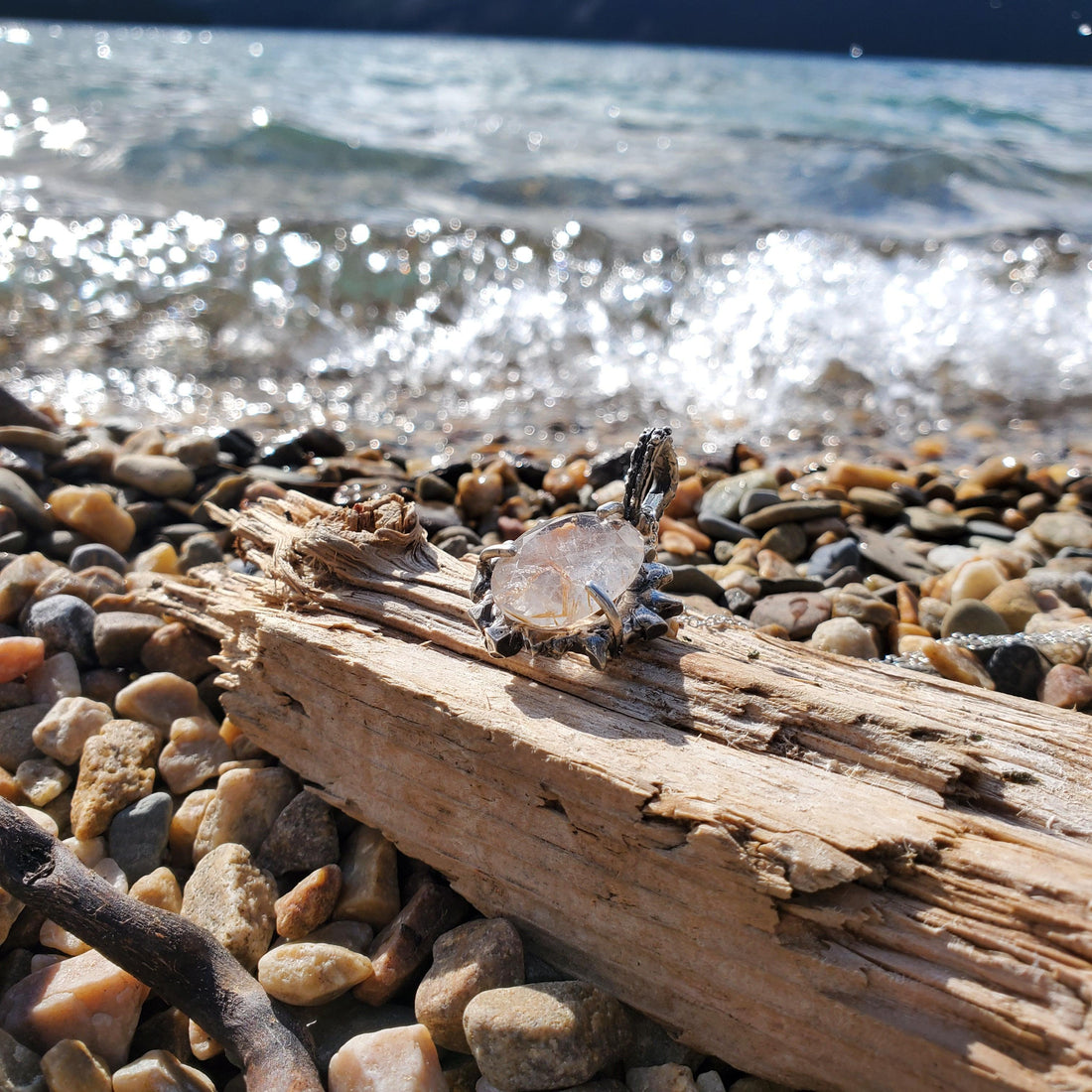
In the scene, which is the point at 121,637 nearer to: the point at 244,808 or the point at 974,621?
the point at 244,808

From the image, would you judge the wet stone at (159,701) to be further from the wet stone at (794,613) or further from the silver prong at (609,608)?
the wet stone at (794,613)

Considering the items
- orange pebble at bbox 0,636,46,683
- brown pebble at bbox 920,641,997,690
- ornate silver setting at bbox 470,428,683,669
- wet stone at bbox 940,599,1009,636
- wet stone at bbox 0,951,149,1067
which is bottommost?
wet stone at bbox 0,951,149,1067

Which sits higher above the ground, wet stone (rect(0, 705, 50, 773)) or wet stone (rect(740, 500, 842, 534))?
wet stone (rect(740, 500, 842, 534))

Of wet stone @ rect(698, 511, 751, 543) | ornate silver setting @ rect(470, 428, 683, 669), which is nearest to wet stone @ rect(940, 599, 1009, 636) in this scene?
wet stone @ rect(698, 511, 751, 543)

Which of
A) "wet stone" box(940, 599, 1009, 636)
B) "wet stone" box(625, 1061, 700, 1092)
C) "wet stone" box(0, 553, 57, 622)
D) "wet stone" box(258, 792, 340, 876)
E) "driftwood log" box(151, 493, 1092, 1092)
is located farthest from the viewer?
"wet stone" box(940, 599, 1009, 636)

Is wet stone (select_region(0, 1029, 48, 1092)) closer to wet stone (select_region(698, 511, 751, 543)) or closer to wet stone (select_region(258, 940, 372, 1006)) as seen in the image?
wet stone (select_region(258, 940, 372, 1006))

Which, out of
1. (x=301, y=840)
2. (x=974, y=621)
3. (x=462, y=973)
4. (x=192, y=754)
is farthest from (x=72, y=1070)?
(x=974, y=621)

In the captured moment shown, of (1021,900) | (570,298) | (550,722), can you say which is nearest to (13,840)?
(550,722)
